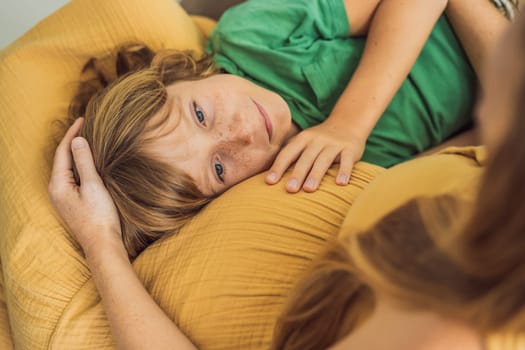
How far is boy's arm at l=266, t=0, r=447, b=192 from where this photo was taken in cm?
84

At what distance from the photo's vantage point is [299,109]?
41.5 inches

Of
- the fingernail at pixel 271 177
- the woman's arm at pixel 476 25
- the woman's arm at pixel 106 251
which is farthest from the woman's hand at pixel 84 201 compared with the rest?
the woman's arm at pixel 476 25

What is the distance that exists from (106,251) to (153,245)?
0.07 meters

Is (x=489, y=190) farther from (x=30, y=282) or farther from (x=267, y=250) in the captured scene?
(x=30, y=282)

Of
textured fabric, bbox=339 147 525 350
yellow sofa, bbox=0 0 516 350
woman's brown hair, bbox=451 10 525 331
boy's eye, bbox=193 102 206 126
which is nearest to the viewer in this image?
woman's brown hair, bbox=451 10 525 331

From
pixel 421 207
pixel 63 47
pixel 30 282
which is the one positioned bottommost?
pixel 30 282

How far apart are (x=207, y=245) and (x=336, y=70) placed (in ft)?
1.60

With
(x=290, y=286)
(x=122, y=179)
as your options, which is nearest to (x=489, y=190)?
(x=290, y=286)

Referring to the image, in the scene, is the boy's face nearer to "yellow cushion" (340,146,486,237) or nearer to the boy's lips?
the boy's lips

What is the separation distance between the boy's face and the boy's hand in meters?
0.07

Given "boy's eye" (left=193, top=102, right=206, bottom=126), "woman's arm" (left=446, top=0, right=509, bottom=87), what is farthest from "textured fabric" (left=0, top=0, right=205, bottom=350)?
"woman's arm" (left=446, top=0, right=509, bottom=87)

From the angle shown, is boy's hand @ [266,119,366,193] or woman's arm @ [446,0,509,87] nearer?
boy's hand @ [266,119,366,193]

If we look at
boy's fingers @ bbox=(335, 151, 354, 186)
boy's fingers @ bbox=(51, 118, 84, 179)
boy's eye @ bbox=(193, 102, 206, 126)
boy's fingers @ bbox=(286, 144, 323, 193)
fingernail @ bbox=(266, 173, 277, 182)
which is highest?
boy's fingers @ bbox=(51, 118, 84, 179)

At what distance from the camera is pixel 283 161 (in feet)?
2.79
